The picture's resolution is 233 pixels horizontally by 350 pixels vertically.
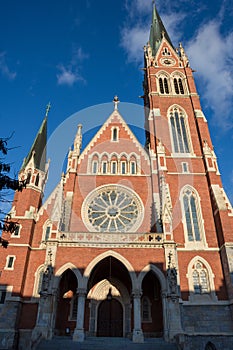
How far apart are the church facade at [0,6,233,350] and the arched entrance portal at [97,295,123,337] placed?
0.19 feet

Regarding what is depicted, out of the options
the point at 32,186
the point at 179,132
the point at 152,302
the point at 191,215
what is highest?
the point at 179,132

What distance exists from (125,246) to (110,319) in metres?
4.92

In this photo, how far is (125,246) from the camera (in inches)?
675

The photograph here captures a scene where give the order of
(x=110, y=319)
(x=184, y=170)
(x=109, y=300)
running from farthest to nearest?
(x=184, y=170) < (x=110, y=319) < (x=109, y=300)

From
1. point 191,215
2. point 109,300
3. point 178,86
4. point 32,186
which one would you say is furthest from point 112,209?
point 178,86

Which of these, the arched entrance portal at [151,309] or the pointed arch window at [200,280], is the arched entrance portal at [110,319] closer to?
the arched entrance portal at [151,309]

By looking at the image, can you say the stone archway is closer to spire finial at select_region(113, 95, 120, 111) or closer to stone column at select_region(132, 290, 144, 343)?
stone column at select_region(132, 290, 144, 343)

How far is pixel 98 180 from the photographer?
22.9 meters

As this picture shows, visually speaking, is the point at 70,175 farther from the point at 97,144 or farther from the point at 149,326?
the point at 149,326

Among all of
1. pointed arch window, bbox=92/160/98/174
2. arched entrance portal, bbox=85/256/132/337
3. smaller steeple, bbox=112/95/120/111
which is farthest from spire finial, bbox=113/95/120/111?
arched entrance portal, bbox=85/256/132/337

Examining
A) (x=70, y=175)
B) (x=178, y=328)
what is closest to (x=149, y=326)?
(x=178, y=328)

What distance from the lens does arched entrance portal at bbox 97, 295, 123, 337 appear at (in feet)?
57.8

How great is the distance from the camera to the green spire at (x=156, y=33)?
35.9m

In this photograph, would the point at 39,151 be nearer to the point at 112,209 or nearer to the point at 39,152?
the point at 39,152
